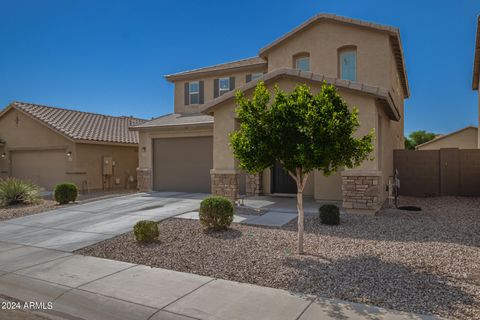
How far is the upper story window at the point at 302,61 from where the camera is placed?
16.0m

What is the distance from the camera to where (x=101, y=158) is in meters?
20.2

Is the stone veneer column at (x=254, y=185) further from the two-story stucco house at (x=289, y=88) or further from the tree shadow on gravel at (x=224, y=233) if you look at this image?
the tree shadow on gravel at (x=224, y=233)

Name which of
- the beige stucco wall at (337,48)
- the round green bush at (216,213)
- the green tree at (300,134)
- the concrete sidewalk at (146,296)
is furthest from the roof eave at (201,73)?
the concrete sidewalk at (146,296)

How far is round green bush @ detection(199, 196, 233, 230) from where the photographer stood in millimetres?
8352

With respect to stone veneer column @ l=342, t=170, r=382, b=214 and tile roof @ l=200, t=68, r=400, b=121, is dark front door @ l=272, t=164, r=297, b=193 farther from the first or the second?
tile roof @ l=200, t=68, r=400, b=121

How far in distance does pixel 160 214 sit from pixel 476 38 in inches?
741

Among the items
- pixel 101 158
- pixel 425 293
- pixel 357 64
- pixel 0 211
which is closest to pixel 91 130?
pixel 101 158

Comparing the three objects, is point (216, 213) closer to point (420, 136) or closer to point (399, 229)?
point (399, 229)

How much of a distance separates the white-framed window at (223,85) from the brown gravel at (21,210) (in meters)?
10.8

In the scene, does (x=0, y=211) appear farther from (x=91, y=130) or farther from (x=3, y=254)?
(x=91, y=130)

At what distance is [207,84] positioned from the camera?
66.0 ft

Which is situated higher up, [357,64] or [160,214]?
[357,64]

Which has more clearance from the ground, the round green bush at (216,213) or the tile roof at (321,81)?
the tile roof at (321,81)

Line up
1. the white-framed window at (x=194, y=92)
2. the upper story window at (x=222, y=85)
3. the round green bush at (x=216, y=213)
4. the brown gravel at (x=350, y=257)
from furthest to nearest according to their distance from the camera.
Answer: the white-framed window at (x=194, y=92) < the upper story window at (x=222, y=85) < the round green bush at (x=216, y=213) < the brown gravel at (x=350, y=257)
